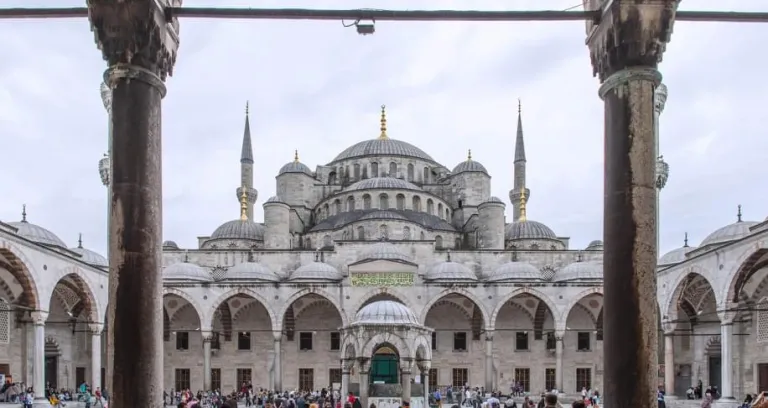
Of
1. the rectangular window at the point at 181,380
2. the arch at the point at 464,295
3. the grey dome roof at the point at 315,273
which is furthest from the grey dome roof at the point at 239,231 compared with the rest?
the arch at the point at 464,295

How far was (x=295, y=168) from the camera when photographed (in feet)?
134

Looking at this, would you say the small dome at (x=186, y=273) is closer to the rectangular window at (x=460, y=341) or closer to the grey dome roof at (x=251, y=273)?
the grey dome roof at (x=251, y=273)

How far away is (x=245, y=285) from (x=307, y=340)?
13.8 ft

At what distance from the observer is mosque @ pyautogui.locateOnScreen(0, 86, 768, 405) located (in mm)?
23594

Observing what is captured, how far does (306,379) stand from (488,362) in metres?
7.44

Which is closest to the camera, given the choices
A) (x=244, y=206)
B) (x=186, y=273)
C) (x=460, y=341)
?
(x=186, y=273)

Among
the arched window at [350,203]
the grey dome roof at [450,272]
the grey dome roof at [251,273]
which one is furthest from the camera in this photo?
the arched window at [350,203]

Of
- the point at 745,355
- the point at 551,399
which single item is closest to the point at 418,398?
the point at 745,355

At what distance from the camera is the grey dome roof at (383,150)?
41375mm

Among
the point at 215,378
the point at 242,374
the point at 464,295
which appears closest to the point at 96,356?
the point at 215,378

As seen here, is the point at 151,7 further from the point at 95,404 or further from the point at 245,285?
the point at 245,285

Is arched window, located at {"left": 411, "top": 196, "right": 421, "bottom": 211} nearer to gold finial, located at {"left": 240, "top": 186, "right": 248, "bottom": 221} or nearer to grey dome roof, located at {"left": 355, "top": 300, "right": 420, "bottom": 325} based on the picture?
gold finial, located at {"left": 240, "top": 186, "right": 248, "bottom": 221}

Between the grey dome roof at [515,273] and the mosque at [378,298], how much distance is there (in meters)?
0.08

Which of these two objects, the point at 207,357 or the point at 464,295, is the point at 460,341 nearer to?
the point at 464,295
